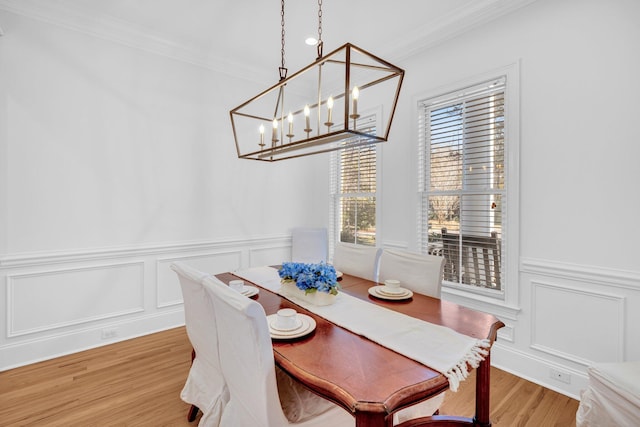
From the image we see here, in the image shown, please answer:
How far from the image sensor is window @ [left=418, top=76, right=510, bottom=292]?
8.21 feet

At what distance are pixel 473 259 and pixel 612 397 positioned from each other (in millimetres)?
1338

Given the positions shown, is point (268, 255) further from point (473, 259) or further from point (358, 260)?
point (473, 259)

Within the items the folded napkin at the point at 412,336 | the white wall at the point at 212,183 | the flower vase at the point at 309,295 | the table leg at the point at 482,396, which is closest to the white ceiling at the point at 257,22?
the white wall at the point at 212,183

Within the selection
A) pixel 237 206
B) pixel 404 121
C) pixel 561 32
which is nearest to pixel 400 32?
pixel 404 121

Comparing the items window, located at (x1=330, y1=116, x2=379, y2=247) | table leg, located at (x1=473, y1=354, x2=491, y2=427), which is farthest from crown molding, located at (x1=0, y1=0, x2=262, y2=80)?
table leg, located at (x1=473, y1=354, x2=491, y2=427)

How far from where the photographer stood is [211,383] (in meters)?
1.63

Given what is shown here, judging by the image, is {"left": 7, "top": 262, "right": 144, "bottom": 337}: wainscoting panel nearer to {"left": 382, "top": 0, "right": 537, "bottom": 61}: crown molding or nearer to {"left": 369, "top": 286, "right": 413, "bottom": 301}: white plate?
{"left": 369, "top": 286, "right": 413, "bottom": 301}: white plate

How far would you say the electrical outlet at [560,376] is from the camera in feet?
6.82

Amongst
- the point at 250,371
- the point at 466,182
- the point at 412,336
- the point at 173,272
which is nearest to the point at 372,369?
the point at 412,336

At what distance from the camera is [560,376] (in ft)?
6.93

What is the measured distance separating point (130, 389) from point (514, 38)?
3.85 m

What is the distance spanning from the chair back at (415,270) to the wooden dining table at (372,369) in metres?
0.33

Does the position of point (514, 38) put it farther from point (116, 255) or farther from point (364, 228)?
point (116, 255)

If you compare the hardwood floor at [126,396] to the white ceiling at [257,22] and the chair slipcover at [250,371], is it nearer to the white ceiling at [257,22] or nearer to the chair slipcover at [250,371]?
the chair slipcover at [250,371]
